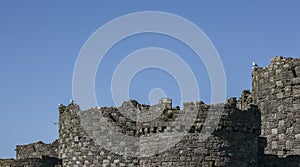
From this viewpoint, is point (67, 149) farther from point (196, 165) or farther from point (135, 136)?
point (196, 165)

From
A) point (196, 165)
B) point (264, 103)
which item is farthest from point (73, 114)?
point (264, 103)

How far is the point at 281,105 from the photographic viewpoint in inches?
1403

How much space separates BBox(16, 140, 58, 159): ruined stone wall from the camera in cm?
3766

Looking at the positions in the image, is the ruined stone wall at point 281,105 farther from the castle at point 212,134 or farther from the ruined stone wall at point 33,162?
the ruined stone wall at point 33,162

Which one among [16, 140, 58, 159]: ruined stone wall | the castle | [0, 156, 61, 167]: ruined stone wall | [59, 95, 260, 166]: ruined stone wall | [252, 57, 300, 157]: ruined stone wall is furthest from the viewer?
[16, 140, 58, 159]: ruined stone wall

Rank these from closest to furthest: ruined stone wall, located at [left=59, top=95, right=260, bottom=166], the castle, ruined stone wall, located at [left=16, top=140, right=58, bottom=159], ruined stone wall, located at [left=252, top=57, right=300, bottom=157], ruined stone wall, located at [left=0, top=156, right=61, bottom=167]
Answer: ruined stone wall, located at [left=59, top=95, right=260, bottom=166] → the castle → ruined stone wall, located at [left=0, top=156, right=61, bottom=167] → ruined stone wall, located at [left=252, top=57, right=300, bottom=157] → ruined stone wall, located at [left=16, top=140, right=58, bottom=159]

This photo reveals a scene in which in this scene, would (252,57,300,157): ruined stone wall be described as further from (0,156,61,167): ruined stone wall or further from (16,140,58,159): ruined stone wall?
(16,140,58,159): ruined stone wall

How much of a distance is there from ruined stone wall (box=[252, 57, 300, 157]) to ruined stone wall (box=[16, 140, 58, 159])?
366 inches

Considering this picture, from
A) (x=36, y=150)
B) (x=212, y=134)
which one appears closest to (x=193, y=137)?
(x=212, y=134)

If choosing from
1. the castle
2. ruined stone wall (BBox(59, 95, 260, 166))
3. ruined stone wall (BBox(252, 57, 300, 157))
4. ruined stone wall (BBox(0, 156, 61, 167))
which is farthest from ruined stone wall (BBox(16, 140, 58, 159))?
ruined stone wall (BBox(252, 57, 300, 157))

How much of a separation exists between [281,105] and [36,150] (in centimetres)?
1167

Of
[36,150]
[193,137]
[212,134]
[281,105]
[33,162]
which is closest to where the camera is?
[193,137]

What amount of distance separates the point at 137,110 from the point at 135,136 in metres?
0.98

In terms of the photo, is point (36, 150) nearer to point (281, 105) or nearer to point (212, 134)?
point (281, 105)
